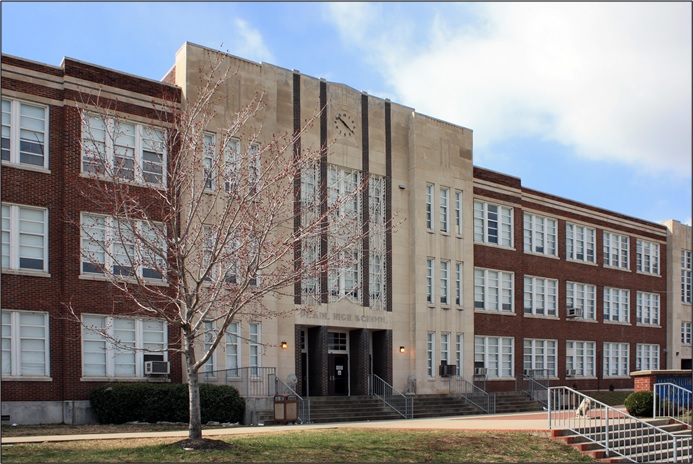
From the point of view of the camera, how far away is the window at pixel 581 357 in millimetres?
46125

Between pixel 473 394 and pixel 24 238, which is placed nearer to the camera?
pixel 24 238

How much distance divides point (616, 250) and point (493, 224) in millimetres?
13239

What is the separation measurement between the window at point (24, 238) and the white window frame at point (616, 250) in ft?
115

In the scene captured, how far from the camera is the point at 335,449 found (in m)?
18.1

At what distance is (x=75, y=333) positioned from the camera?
26562 mm

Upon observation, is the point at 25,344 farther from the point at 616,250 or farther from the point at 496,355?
the point at 616,250

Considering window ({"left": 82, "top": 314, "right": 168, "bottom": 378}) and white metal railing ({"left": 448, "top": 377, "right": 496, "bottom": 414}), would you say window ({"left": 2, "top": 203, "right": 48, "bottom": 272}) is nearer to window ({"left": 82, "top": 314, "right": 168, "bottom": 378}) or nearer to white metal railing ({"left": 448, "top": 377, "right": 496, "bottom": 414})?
window ({"left": 82, "top": 314, "right": 168, "bottom": 378})

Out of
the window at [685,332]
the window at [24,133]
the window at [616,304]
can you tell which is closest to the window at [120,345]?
the window at [24,133]

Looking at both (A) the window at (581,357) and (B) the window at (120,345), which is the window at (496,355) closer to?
(A) the window at (581,357)

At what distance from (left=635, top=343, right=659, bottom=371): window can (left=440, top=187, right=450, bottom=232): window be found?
66.9 feet

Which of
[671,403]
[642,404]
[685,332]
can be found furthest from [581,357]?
[642,404]

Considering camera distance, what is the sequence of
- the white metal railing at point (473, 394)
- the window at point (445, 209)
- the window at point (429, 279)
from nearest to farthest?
the white metal railing at point (473, 394), the window at point (429, 279), the window at point (445, 209)

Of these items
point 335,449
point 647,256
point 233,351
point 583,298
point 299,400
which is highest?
point 647,256

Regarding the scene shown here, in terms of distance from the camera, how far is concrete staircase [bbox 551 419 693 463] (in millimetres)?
20141
